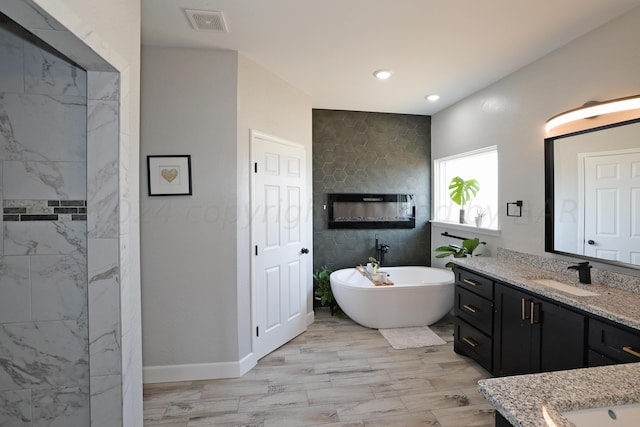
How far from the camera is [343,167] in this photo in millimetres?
4336

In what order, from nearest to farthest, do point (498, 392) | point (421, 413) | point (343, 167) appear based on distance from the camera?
point (498, 392) < point (421, 413) < point (343, 167)

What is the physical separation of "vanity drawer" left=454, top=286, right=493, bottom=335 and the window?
1.00 m

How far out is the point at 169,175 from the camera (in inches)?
100

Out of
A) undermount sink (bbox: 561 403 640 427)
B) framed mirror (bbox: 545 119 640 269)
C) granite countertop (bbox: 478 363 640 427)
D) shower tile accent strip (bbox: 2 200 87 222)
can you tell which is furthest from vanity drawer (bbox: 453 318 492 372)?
shower tile accent strip (bbox: 2 200 87 222)

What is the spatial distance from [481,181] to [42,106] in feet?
13.2

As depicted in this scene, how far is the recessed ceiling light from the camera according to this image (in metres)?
3.02

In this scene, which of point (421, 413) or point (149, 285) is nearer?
point (421, 413)

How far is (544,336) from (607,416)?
1.44 meters

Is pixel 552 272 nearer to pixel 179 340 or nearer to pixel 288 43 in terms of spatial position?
pixel 288 43

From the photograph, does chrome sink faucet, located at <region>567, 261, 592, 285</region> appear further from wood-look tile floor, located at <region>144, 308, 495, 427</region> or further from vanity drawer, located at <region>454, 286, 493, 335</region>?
wood-look tile floor, located at <region>144, 308, 495, 427</region>

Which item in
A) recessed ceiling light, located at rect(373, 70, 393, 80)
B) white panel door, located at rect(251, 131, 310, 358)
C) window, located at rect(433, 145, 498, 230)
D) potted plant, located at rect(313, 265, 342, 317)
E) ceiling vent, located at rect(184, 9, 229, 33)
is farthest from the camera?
potted plant, located at rect(313, 265, 342, 317)

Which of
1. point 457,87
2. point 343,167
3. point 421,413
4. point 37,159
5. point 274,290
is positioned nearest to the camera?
point 37,159

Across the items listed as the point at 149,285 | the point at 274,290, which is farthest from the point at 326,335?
the point at 149,285

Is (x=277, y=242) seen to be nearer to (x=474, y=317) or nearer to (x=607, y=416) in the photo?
(x=474, y=317)
